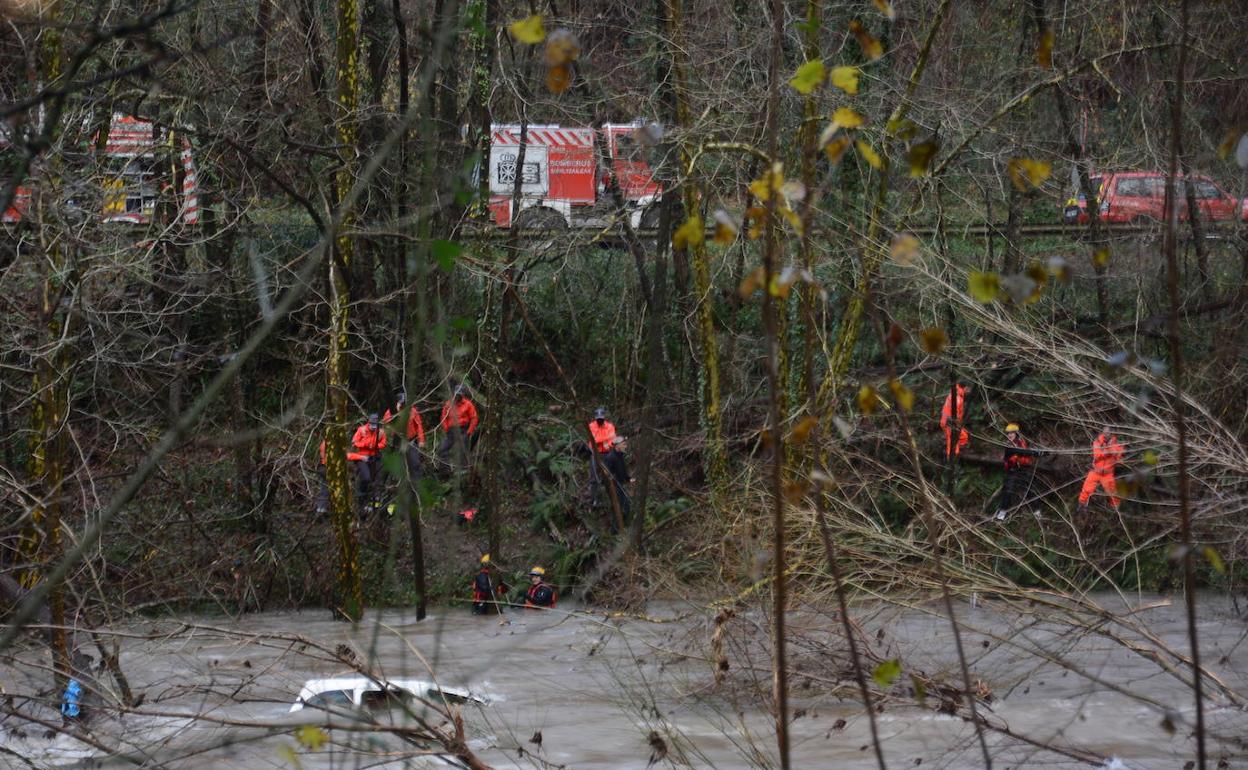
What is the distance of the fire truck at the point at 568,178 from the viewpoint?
1838 cm

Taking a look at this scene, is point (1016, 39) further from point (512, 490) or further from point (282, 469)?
point (282, 469)

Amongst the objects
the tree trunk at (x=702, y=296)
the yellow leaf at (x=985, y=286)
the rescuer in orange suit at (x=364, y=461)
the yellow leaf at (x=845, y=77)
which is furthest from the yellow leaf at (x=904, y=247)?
the rescuer in orange suit at (x=364, y=461)

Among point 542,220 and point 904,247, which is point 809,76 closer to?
point 904,247

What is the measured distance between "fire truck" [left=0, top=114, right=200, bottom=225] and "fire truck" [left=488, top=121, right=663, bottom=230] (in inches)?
155

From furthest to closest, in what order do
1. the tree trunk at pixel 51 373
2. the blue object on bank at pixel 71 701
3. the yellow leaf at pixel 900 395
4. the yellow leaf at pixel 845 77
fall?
the tree trunk at pixel 51 373 → the blue object on bank at pixel 71 701 → the yellow leaf at pixel 900 395 → the yellow leaf at pixel 845 77

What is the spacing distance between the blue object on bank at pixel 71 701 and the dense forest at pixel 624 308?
4.88 ft

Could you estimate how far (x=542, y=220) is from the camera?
18.9 meters

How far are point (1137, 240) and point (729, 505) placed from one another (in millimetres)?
10123

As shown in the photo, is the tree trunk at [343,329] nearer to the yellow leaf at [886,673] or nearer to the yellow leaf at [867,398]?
the yellow leaf at [867,398]

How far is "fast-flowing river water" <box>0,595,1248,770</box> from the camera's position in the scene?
7758 millimetres

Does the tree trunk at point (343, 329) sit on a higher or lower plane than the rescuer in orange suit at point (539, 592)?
higher

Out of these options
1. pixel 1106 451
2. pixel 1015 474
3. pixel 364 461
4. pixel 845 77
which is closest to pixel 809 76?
pixel 845 77

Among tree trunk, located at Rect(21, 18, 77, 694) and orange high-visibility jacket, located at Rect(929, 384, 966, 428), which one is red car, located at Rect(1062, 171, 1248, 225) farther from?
tree trunk, located at Rect(21, 18, 77, 694)

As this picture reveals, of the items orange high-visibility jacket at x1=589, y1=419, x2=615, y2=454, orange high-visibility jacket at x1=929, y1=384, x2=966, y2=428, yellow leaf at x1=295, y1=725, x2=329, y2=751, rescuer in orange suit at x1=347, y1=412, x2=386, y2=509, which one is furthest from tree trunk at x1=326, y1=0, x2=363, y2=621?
yellow leaf at x1=295, y1=725, x2=329, y2=751
